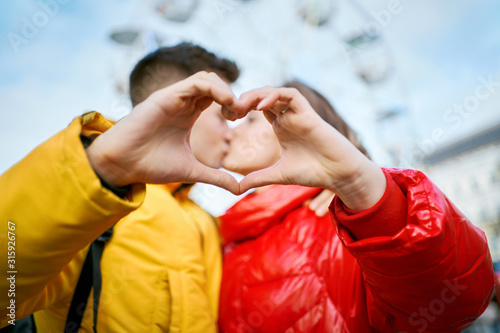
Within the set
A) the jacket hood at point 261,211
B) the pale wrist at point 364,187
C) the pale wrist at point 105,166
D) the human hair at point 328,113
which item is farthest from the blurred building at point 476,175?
the pale wrist at point 105,166

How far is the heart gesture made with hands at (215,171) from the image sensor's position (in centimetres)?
49

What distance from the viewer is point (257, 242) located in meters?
1.00

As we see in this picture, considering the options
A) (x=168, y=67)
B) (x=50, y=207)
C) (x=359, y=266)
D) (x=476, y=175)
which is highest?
(x=168, y=67)

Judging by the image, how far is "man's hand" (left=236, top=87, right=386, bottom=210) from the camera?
1.74 feet

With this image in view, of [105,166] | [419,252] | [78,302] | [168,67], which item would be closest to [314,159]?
[419,252]

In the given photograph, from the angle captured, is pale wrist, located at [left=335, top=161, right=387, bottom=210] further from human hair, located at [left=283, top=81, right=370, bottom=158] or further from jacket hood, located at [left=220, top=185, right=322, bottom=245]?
human hair, located at [left=283, top=81, right=370, bottom=158]

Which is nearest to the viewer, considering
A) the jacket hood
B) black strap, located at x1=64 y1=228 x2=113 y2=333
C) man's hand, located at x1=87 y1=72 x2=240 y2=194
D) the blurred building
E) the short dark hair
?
man's hand, located at x1=87 y1=72 x2=240 y2=194

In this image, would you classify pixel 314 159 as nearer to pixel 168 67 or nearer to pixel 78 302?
pixel 78 302

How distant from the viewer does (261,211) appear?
1.01 m

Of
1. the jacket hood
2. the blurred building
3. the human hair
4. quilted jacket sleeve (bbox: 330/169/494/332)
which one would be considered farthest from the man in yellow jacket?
the blurred building

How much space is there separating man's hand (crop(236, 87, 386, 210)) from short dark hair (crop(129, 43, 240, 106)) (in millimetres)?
770

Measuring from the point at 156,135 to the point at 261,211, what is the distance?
0.56 metres

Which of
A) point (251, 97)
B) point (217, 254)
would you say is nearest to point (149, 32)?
point (217, 254)

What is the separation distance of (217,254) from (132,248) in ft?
1.01
